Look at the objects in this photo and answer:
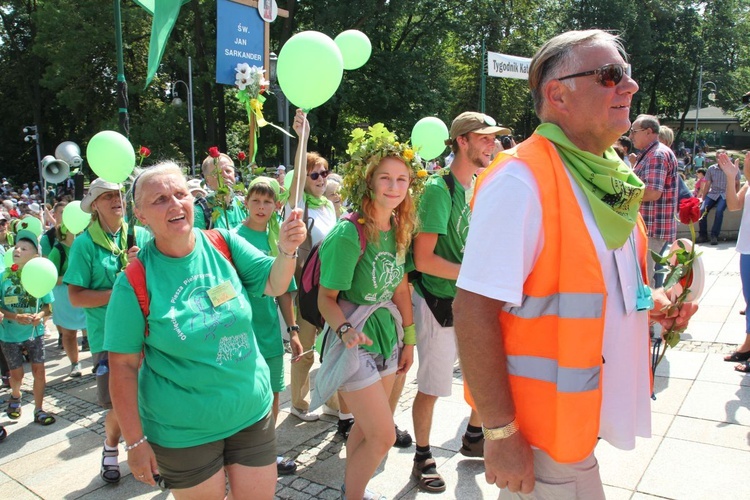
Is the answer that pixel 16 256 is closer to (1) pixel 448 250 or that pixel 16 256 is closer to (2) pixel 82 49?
(1) pixel 448 250

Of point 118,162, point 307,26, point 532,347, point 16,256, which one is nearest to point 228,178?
point 118,162

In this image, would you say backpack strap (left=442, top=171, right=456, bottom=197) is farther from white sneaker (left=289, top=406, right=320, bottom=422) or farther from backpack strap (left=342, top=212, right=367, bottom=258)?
white sneaker (left=289, top=406, right=320, bottom=422)

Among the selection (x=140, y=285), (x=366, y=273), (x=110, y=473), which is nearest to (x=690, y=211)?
(x=366, y=273)

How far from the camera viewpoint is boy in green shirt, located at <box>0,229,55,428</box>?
4.98 metres

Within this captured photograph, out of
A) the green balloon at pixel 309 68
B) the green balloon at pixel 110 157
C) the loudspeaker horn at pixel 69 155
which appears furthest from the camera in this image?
the loudspeaker horn at pixel 69 155

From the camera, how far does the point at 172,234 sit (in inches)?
92.1

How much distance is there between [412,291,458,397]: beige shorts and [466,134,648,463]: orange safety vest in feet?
6.02

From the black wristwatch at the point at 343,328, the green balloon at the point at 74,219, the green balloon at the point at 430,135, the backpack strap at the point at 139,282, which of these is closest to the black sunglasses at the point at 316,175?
the green balloon at the point at 430,135

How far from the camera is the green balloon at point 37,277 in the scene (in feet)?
15.4

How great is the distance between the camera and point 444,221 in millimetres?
3348

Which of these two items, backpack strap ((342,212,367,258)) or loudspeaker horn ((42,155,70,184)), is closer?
backpack strap ((342,212,367,258))

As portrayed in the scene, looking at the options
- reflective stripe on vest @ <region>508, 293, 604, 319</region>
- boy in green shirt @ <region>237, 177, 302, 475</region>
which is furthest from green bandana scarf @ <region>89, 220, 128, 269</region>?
reflective stripe on vest @ <region>508, 293, 604, 319</region>

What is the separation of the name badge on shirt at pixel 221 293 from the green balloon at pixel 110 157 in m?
1.78

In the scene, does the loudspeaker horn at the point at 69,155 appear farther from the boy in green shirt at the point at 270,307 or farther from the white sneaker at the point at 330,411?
the white sneaker at the point at 330,411
